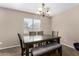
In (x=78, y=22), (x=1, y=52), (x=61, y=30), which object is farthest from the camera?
(x=78, y=22)

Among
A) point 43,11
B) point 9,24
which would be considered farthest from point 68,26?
point 9,24

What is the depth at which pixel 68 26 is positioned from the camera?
2758 mm

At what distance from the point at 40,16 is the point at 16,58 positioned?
83.3 inches

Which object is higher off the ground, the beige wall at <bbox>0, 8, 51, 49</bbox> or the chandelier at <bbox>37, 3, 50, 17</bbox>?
the chandelier at <bbox>37, 3, 50, 17</bbox>

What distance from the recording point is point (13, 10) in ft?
7.13

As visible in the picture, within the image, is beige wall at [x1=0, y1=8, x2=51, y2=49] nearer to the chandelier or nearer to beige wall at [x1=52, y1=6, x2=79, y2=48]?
the chandelier

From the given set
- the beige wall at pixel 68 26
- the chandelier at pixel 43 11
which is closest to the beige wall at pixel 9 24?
the chandelier at pixel 43 11

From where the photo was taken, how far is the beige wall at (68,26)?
2.55 meters

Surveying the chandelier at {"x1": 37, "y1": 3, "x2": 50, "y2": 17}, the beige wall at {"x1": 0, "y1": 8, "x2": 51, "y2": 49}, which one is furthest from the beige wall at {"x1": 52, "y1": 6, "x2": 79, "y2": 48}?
the beige wall at {"x1": 0, "y1": 8, "x2": 51, "y2": 49}

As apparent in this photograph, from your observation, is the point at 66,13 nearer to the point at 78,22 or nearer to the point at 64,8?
the point at 64,8

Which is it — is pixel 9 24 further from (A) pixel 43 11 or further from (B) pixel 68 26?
(B) pixel 68 26

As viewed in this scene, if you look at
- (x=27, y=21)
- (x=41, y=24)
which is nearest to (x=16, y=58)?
(x=27, y=21)

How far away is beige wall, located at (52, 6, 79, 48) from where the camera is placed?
8.38 feet

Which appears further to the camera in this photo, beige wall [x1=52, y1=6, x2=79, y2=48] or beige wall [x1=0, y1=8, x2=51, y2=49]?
beige wall [x1=52, y1=6, x2=79, y2=48]
